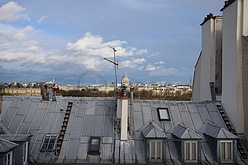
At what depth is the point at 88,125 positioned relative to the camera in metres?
13.4

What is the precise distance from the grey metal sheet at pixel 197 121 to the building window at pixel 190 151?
6.47 feet

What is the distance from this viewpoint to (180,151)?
11781 millimetres

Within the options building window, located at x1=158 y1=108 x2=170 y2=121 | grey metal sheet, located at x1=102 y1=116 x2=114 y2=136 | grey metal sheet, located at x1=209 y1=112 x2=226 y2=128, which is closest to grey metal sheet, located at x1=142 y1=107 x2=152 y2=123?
building window, located at x1=158 y1=108 x2=170 y2=121

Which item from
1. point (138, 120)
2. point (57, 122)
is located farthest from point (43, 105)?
point (138, 120)

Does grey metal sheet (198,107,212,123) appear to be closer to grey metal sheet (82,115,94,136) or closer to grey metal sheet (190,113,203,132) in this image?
grey metal sheet (190,113,203,132)

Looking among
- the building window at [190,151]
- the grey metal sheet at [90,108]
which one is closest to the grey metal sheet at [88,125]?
the grey metal sheet at [90,108]

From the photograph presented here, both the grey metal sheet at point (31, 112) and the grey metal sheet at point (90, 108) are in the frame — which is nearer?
the grey metal sheet at point (31, 112)

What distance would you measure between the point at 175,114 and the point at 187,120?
31.6 inches

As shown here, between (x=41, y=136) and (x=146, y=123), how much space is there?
236 inches

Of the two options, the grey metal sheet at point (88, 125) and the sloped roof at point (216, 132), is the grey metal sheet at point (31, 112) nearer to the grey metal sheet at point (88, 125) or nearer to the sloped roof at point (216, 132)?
the grey metal sheet at point (88, 125)

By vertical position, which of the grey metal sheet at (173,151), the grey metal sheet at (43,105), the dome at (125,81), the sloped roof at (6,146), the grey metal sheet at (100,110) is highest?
the dome at (125,81)

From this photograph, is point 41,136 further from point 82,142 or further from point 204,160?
point 204,160

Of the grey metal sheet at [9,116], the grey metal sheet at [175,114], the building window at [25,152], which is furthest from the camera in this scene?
the grey metal sheet at [175,114]

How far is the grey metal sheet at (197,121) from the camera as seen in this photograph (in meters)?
13.7
